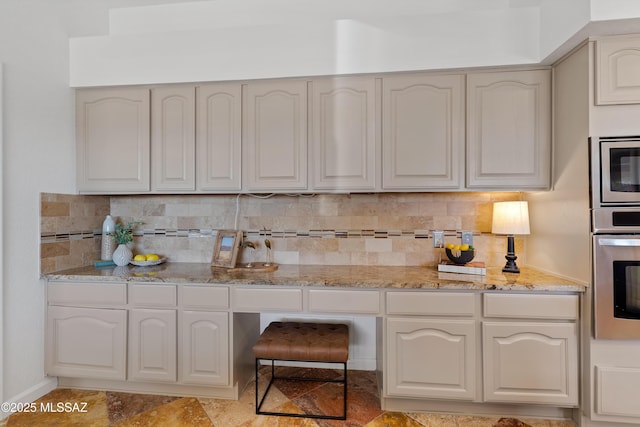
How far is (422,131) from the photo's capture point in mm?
2074

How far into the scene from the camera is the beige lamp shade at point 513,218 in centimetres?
200

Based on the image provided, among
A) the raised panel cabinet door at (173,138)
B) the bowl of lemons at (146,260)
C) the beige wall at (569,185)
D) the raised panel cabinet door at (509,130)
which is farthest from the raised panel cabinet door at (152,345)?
the beige wall at (569,185)

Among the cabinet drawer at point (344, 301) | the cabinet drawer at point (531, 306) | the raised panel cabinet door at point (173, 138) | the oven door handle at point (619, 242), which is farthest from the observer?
the raised panel cabinet door at point (173, 138)

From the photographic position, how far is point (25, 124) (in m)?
1.99

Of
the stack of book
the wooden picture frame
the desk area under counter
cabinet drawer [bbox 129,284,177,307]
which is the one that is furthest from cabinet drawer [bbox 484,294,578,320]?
cabinet drawer [bbox 129,284,177,307]

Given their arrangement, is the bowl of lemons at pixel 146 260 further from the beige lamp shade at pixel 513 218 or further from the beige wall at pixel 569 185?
the beige wall at pixel 569 185

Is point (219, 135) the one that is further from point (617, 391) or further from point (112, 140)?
point (617, 391)

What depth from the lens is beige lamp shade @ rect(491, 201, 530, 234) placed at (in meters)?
2.00

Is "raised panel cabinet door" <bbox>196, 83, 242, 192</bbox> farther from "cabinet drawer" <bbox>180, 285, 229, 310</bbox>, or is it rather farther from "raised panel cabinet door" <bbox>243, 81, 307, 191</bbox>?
"cabinet drawer" <bbox>180, 285, 229, 310</bbox>

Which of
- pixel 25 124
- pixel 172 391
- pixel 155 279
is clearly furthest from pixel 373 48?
pixel 172 391

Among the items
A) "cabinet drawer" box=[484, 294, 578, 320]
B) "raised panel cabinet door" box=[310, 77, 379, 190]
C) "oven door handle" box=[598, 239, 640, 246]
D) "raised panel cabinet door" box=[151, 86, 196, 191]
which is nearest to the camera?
"oven door handle" box=[598, 239, 640, 246]

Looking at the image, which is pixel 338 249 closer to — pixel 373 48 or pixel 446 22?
pixel 373 48

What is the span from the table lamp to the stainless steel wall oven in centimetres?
37

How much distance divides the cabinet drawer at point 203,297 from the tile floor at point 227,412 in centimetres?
61
